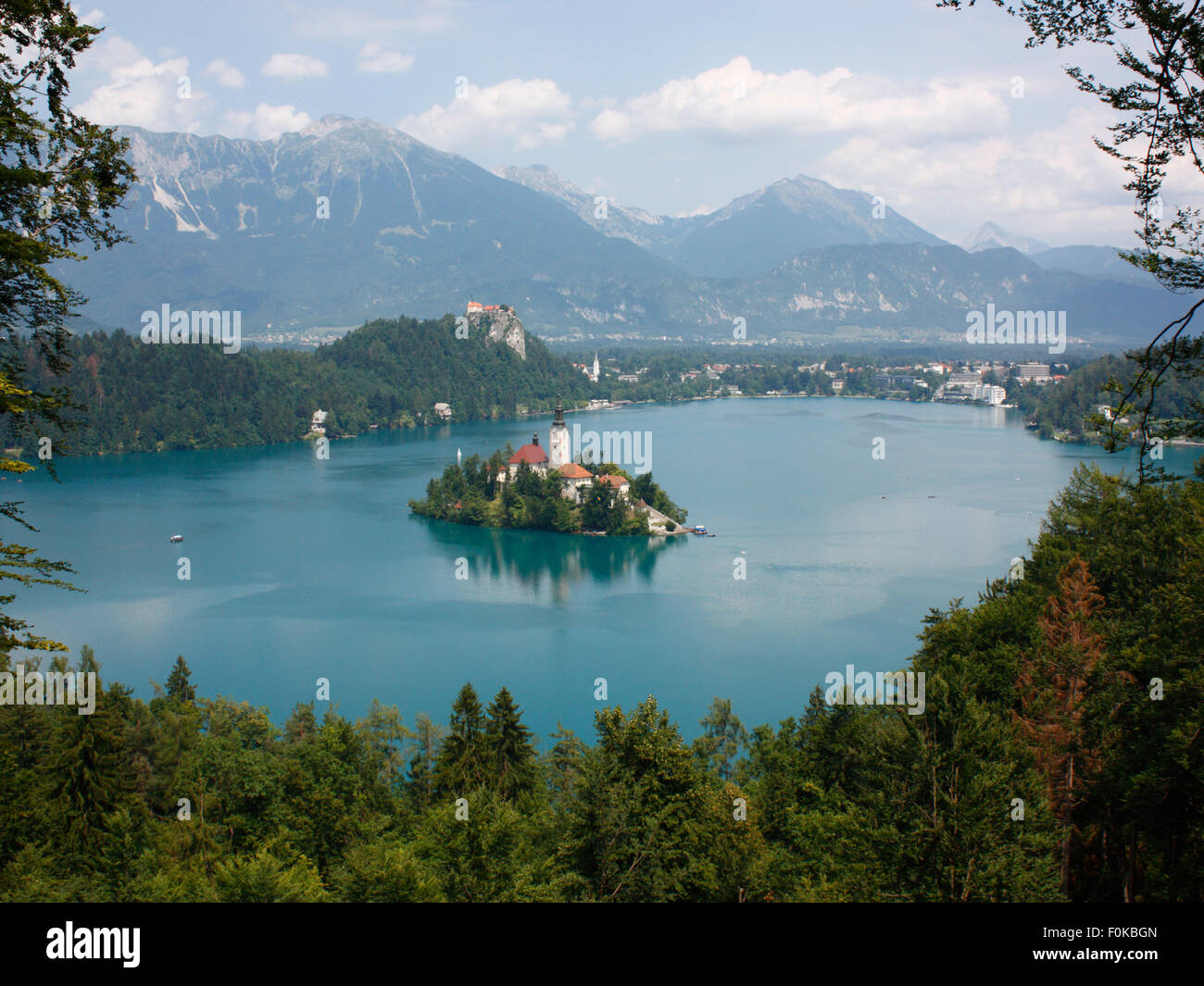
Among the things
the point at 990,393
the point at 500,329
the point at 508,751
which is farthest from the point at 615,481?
the point at 990,393

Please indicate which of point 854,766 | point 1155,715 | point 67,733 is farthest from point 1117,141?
point 67,733

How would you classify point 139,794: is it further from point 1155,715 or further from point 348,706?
point 1155,715

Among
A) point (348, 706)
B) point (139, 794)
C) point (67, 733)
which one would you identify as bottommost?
point (348, 706)

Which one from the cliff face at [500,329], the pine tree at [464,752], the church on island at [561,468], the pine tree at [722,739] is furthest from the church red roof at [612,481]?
the cliff face at [500,329]

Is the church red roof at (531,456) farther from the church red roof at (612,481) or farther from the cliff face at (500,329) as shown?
the cliff face at (500,329)

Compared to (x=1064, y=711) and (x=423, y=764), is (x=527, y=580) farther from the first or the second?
(x=1064, y=711)
